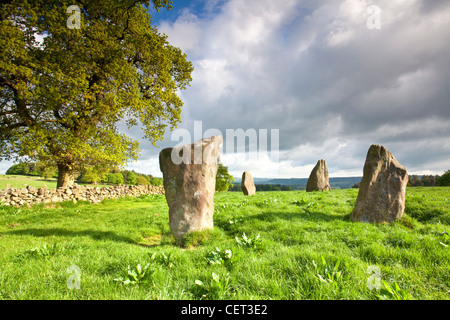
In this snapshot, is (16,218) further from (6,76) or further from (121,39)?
(121,39)

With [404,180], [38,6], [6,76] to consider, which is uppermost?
[38,6]

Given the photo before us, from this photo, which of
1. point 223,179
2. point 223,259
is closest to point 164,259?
point 223,259

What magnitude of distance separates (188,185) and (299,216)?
4.82 metres

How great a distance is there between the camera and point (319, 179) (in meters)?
21.1

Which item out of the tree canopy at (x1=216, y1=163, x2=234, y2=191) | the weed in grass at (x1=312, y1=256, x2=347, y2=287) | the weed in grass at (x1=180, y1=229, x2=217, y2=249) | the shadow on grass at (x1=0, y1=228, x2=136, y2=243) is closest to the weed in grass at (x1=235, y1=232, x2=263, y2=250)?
the weed in grass at (x1=180, y1=229, x2=217, y2=249)

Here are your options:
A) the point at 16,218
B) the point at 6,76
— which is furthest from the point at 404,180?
the point at 6,76

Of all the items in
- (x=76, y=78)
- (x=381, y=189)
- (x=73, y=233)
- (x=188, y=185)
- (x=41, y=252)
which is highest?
(x=76, y=78)

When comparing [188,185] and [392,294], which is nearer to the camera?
[392,294]

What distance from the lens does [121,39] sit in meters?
16.5

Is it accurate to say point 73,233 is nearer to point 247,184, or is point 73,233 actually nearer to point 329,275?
point 329,275

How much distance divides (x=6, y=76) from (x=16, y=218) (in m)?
9.50

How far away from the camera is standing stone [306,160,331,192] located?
21.0m

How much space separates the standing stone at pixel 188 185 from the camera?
21.4 ft
